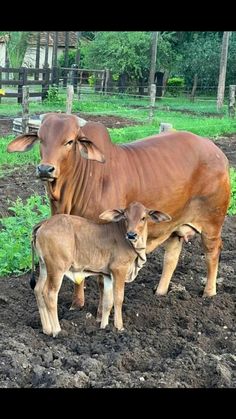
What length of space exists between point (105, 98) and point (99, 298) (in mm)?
26242

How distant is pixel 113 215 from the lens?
488 cm

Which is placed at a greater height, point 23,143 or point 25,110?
point 23,143

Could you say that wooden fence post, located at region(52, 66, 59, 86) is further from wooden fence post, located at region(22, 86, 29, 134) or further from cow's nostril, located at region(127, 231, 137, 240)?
cow's nostril, located at region(127, 231, 137, 240)

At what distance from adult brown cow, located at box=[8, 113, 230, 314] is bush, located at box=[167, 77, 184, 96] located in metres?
31.2

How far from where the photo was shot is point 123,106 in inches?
1089

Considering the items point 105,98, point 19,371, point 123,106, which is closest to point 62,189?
point 19,371

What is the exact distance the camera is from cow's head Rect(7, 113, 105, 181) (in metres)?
4.66

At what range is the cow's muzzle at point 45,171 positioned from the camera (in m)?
4.57

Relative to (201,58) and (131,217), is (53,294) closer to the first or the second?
(131,217)

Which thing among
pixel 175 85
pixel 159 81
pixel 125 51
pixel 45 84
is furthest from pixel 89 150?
pixel 175 85

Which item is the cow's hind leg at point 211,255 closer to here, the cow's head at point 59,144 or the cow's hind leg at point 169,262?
the cow's hind leg at point 169,262

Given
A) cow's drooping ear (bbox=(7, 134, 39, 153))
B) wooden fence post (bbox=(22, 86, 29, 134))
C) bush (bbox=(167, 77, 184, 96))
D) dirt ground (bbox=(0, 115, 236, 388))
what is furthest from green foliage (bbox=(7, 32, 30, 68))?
cow's drooping ear (bbox=(7, 134, 39, 153))

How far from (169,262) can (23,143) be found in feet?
6.27

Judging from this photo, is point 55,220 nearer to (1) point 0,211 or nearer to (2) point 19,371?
(2) point 19,371
